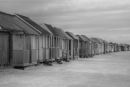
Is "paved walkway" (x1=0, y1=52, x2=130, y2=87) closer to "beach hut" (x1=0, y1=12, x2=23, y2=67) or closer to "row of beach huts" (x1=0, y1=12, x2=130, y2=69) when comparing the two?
"beach hut" (x1=0, y1=12, x2=23, y2=67)

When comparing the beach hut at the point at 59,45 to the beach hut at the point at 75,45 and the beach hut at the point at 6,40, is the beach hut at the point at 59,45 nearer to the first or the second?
the beach hut at the point at 75,45

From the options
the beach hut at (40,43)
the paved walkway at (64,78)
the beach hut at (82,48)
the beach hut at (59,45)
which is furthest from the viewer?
the beach hut at (82,48)

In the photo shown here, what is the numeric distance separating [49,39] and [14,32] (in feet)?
31.3

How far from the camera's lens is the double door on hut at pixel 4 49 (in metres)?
20.3

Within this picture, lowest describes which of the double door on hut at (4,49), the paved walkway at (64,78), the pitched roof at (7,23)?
the paved walkway at (64,78)

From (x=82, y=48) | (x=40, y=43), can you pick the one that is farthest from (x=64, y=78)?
(x=82, y=48)

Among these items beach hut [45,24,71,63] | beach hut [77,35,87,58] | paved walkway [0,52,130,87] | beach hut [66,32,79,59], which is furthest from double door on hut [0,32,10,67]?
beach hut [77,35,87,58]

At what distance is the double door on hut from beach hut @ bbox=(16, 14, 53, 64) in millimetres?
3460

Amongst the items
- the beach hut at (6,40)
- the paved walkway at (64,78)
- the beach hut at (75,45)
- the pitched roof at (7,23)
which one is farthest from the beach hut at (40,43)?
the beach hut at (75,45)

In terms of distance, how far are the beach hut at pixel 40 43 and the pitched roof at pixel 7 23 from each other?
2.35 meters

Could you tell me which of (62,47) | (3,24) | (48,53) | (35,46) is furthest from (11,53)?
(62,47)

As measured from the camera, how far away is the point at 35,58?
80.4ft

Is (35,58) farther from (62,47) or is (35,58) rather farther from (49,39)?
(62,47)

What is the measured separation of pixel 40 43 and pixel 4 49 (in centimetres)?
763
